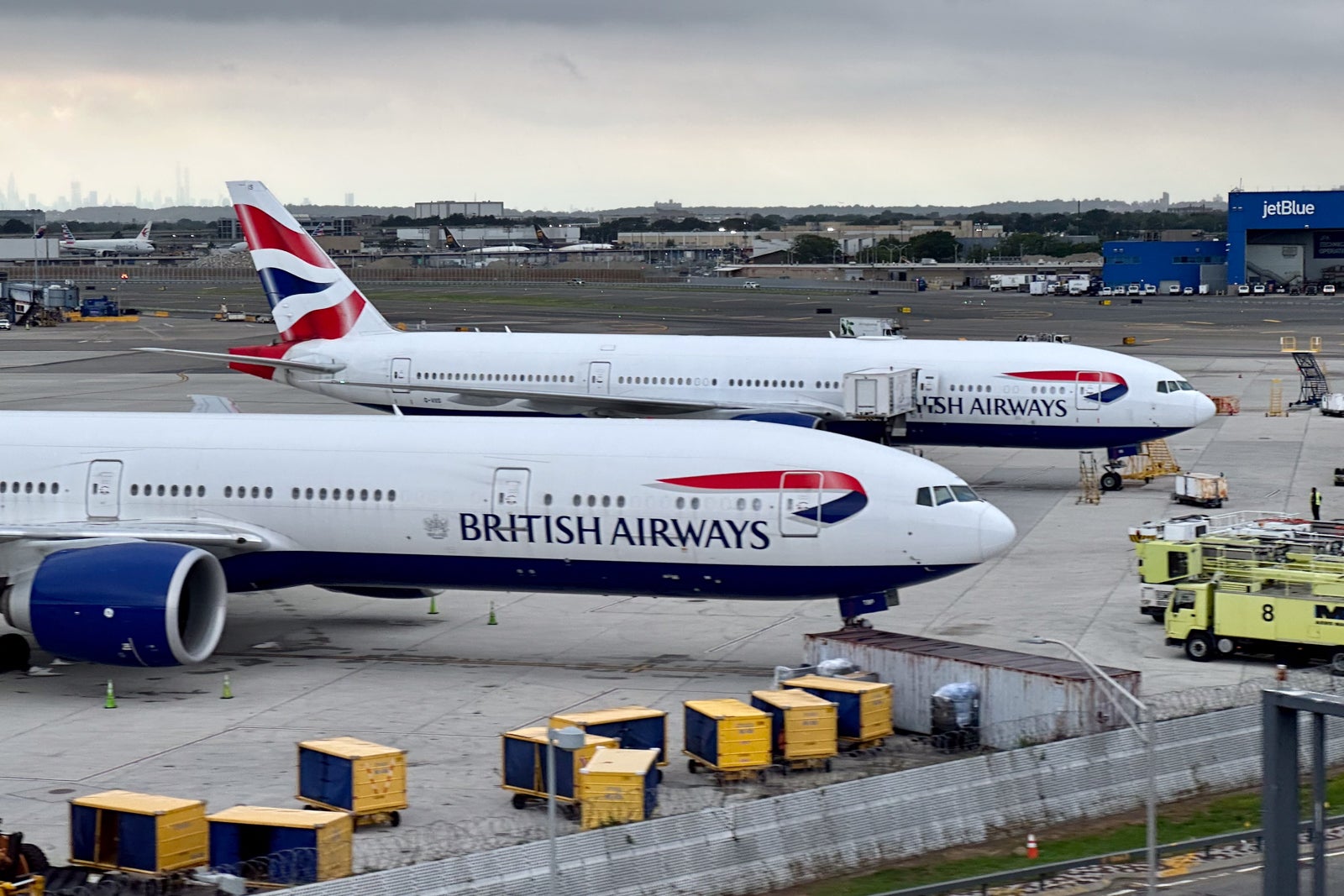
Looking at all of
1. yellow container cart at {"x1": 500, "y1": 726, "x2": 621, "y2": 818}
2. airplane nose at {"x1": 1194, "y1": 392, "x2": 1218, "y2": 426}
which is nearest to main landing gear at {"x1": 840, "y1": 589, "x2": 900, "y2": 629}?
yellow container cart at {"x1": 500, "y1": 726, "x2": 621, "y2": 818}

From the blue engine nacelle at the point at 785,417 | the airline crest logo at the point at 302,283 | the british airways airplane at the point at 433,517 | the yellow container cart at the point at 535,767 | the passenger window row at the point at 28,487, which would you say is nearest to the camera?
the yellow container cart at the point at 535,767

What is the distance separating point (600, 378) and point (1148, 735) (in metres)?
38.2

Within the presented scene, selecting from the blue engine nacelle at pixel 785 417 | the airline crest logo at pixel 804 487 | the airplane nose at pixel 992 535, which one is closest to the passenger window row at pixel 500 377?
the blue engine nacelle at pixel 785 417

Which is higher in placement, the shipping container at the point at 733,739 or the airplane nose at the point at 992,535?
the airplane nose at the point at 992,535

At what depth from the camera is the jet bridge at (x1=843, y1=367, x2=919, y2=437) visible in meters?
51.3

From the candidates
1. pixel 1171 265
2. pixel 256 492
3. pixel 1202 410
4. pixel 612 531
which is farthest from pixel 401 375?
pixel 1171 265

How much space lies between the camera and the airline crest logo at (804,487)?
30203 mm

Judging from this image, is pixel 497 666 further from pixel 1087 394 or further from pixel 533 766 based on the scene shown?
pixel 1087 394

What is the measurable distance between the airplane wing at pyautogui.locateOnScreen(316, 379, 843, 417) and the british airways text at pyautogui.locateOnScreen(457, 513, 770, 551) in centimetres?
2288

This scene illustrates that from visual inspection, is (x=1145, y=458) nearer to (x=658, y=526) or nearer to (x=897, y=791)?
(x=658, y=526)

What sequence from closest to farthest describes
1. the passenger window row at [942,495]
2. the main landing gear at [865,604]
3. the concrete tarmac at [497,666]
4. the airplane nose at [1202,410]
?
the concrete tarmac at [497,666]
the passenger window row at [942,495]
the main landing gear at [865,604]
the airplane nose at [1202,410]

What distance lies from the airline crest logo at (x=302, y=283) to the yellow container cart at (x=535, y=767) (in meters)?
34.2

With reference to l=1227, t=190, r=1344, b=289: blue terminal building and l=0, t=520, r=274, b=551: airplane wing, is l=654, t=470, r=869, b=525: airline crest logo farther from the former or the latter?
l=1227, t=190, r=1344, b=289: blue terminal building

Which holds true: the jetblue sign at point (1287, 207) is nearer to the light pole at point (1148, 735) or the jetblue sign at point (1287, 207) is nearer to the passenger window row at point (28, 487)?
the light pole at point (1148, 735)
